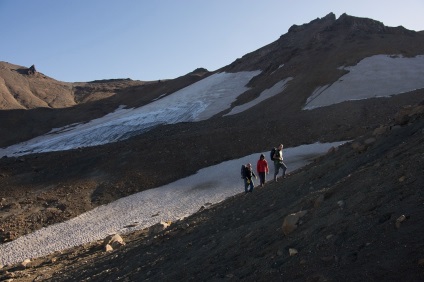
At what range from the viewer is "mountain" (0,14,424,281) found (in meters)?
7.00

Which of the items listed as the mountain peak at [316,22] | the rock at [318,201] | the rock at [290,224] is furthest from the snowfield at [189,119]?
the mountain peak at [316,22]

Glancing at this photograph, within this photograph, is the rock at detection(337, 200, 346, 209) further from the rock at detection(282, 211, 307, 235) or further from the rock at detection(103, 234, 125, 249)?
the rock at detection(103, 234, 125, 249)

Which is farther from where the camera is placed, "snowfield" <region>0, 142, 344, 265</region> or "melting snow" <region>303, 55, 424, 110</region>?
"melting snow" <region>303, 55, 424, 110</region>

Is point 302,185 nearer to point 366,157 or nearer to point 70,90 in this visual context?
point 366,157

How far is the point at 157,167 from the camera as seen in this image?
28.2 m

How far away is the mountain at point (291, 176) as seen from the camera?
23.0 feet

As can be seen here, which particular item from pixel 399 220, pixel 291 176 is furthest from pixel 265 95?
pixel 399 220

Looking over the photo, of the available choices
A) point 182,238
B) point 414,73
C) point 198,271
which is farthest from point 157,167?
point 414,73

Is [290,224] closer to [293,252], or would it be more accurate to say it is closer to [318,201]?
[318,201]

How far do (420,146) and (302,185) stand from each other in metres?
4.44

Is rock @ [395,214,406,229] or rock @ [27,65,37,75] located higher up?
rock @ [27,65,37,75]

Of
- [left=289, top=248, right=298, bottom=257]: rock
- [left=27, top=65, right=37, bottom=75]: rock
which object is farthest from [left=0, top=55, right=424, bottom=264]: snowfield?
[left=27, top=65, right=37, bottom=75]: rock

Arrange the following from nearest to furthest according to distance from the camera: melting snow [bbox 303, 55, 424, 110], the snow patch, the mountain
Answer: the mountain → melting snow [bbox 303, 55, 424, 110] → the snow patch

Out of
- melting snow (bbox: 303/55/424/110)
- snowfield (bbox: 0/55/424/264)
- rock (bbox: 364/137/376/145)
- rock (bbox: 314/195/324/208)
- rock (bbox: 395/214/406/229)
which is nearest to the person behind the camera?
rock (bbox: 395/214/406/229)
